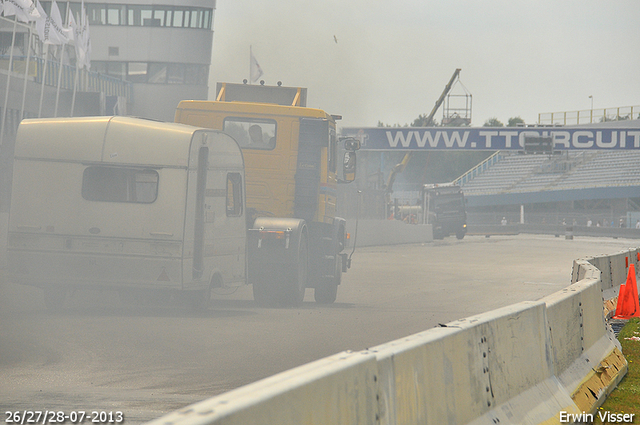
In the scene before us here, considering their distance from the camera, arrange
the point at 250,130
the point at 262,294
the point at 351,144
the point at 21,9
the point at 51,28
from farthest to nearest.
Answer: the point at 51,28, the point at 21,9, the point at 351,144, the point at 250,130, the point at 262,294

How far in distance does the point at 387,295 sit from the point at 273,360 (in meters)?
8.76

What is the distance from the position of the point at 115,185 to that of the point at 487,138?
44.8 m

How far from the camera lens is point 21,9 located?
29.6 m

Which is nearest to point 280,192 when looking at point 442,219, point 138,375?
point 138,375

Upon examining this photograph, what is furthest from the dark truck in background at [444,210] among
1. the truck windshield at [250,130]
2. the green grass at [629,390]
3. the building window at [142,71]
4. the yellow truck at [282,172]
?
the green grass at [629,390]

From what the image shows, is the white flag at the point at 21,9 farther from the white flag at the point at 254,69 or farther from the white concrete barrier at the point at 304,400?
the white concrete barrier at the point at 304,400

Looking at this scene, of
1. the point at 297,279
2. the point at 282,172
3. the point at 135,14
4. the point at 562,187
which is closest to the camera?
the point at 297,279

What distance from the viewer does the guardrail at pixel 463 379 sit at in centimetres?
306

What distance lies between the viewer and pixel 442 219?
65312 mm

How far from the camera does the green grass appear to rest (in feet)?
22.0

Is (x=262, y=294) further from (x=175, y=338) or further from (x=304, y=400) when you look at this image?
(x=304, y=400)

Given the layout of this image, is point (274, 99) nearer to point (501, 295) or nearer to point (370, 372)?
point (501, 295)

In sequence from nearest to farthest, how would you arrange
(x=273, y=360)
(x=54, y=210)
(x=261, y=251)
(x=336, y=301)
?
(x=273, y=360) < (x=54, y=210) < (x=261, y=251) < (x=336, y=301)

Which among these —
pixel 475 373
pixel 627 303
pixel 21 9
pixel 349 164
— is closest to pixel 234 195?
pixel 349 164
